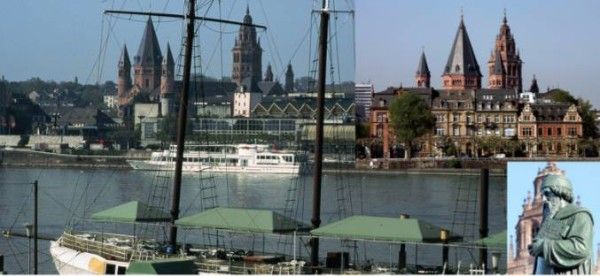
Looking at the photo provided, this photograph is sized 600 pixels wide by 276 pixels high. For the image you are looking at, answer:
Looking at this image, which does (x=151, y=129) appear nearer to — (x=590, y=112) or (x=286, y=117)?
(x=286, y=117)

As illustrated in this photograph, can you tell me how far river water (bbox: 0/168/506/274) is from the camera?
16.6m

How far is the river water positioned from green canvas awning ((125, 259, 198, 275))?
2991mm

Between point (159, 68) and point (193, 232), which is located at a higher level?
point (159, 68)

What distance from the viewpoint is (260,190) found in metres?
31.1

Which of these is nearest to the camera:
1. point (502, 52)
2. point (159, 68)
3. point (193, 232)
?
point (193, 232)

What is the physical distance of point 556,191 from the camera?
349 inches

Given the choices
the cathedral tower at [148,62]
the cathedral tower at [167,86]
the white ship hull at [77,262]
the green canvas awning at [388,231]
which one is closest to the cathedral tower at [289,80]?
the cathedral tower at [148,62]

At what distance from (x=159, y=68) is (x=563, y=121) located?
18.3m

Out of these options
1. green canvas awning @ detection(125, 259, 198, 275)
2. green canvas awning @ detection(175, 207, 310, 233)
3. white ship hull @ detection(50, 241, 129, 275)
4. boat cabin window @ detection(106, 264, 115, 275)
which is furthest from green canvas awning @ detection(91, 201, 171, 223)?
green canvas awning @ detection(125, 259, 198, 275)

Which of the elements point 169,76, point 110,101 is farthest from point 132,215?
point 110,101

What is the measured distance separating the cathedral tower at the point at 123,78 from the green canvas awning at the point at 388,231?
19344 millimetres

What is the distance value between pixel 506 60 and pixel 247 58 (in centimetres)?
3863

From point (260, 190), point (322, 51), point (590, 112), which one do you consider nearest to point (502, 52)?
point (590, 112)

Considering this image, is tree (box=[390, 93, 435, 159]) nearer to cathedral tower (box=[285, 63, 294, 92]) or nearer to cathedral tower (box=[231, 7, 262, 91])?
cathedral tower (box=[231, 7, 262, 91])
